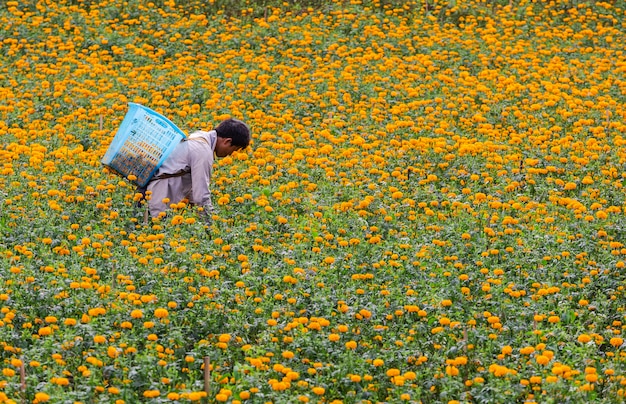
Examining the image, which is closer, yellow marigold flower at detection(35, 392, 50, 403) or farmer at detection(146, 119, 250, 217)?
yellow marigold flower at detection(35, 392, 50, 403)

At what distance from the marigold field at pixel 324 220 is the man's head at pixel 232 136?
46 cm

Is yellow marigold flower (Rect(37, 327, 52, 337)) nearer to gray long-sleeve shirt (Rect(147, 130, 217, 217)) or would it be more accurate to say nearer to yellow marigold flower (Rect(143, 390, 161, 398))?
yellow marigold flower (Rect(143, 390, 161, 398))

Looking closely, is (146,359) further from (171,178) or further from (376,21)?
(376,21)

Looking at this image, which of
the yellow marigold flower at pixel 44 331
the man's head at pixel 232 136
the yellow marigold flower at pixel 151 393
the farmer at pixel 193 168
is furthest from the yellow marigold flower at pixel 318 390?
the man's head at pixel 232 136

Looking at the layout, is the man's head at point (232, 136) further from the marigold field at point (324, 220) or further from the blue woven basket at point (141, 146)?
the marigold field at point (324, 220)

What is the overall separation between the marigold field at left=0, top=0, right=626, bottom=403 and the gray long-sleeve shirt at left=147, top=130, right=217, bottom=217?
0.18m

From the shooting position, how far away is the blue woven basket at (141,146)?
6914 mm

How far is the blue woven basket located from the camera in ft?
22.7

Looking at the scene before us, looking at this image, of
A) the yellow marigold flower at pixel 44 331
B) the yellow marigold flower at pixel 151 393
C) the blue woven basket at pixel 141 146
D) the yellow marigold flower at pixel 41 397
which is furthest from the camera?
the blue woven basket at pixel 141 146

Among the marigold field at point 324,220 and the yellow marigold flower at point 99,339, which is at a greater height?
the yellow marigold flower at point 99,339

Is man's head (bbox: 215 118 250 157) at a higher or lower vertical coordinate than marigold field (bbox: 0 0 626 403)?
higher

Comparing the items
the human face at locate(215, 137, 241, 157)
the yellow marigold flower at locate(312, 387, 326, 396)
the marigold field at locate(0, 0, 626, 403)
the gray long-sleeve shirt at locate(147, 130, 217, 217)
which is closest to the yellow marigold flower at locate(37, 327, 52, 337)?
the marigold field at locate(0, 0, 626, 403)

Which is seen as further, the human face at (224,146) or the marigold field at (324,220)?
the human face at (224,146)

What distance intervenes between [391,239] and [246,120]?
2.99 metres
